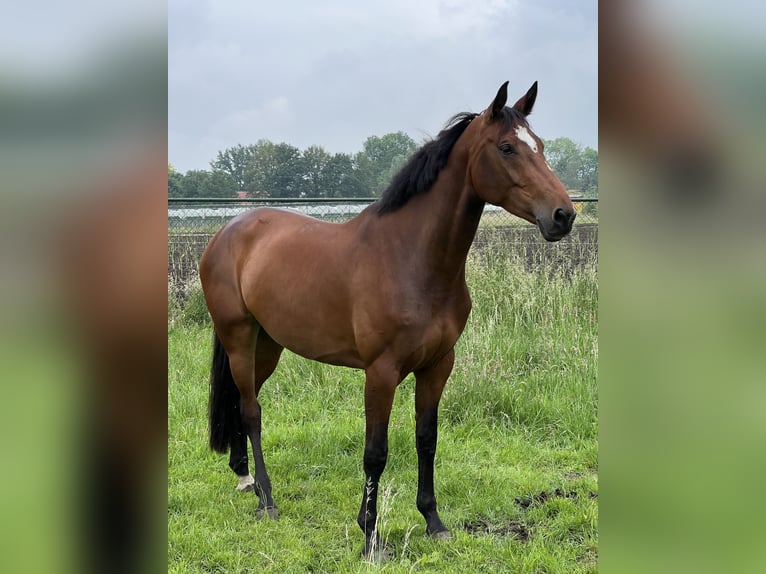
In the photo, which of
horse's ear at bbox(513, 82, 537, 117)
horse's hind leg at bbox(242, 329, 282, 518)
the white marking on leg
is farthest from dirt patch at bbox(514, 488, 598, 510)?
horse's ear at bbox(513, 82, 537, 117)

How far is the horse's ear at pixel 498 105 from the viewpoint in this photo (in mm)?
2447

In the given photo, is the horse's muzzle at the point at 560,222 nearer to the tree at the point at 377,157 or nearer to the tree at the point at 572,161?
the tree at the point at 572,161

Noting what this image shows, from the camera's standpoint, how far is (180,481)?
370 cm

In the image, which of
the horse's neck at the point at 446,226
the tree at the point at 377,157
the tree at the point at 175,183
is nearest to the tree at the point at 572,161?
the tree at the point at 377,157

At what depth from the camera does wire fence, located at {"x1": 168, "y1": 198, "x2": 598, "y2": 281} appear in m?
6.76

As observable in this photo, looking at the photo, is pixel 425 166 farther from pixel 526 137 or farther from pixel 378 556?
pixel 378 556

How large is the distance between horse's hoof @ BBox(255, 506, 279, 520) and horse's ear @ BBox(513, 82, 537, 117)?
252cm

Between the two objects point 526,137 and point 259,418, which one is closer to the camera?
point 526,137

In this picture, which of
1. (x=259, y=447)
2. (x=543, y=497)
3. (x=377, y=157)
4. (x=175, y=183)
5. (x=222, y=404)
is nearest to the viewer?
(x=543, y=497)

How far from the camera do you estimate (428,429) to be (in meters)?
3.15

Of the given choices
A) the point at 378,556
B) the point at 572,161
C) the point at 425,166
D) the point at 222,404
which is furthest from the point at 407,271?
the point at 572,161

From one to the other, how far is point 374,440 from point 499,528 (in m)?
0.88
